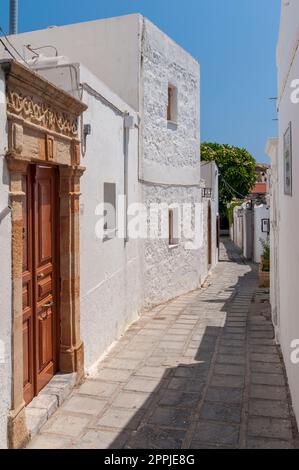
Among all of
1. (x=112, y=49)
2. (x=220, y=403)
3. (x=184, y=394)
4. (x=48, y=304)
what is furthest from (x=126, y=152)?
(x=220, y=403)

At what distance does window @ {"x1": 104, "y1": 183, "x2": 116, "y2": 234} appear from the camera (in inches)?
283

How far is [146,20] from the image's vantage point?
9703mm

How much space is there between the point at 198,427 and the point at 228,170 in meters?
31.4

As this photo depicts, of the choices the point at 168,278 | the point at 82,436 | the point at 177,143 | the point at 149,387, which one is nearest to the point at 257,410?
the point at 149,387

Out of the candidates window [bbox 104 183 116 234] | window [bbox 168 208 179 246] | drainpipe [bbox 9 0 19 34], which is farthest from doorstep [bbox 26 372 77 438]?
drainpipe [bbox 9 0 19 34]

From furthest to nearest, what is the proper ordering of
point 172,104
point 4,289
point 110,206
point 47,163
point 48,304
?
1. point 172,104
2. point 110,206
3. point 48,304
4. point 47,163
5. point 4,289

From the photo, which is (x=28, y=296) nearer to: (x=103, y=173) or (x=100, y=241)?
(x=100, y=241)

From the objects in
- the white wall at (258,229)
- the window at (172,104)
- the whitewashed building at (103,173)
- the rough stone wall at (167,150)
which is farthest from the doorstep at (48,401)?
the white wall at (258,229)

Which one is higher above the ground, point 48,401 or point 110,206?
point 110,206

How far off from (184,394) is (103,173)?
3.30 m

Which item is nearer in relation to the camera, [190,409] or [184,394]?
[190,409]

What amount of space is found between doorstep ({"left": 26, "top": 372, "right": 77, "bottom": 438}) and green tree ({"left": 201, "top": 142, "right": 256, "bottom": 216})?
30314 millimetres

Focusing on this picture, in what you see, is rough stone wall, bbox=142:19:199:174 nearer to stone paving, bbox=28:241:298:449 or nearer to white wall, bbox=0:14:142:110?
white wall, bbox=0:14:142:110

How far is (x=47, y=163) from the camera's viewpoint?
4.93 meters
